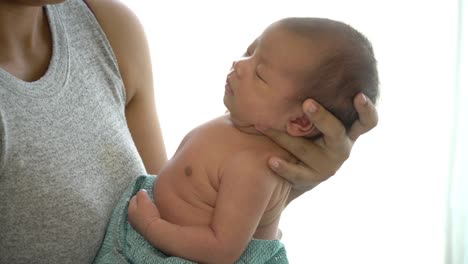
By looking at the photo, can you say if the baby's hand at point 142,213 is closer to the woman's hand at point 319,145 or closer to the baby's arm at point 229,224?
the baby's arm at point 229,224

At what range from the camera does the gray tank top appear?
940 millimetres

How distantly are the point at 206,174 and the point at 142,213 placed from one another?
0.12 m

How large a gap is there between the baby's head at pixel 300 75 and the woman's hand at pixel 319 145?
0.7 inches

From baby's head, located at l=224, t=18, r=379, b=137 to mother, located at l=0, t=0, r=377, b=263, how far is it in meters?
0.03

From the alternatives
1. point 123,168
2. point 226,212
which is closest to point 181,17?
point 123,168

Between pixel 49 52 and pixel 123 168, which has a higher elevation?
pixel 49 52

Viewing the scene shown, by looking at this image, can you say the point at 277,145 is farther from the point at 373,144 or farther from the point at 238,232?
the point at 373,144

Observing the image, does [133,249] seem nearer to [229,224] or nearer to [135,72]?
[229,224]

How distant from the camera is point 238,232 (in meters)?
0.99

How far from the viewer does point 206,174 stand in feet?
3.44

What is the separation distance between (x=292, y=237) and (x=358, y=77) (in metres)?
1.14

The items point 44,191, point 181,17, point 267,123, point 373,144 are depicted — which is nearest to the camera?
point 44,191

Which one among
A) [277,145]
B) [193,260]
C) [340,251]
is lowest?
[340,251]

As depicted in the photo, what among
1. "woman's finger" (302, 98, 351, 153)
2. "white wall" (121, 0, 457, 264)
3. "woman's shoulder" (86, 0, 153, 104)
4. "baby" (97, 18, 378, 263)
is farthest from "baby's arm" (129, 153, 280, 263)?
"white wall" (121, 0, 457, 264)
